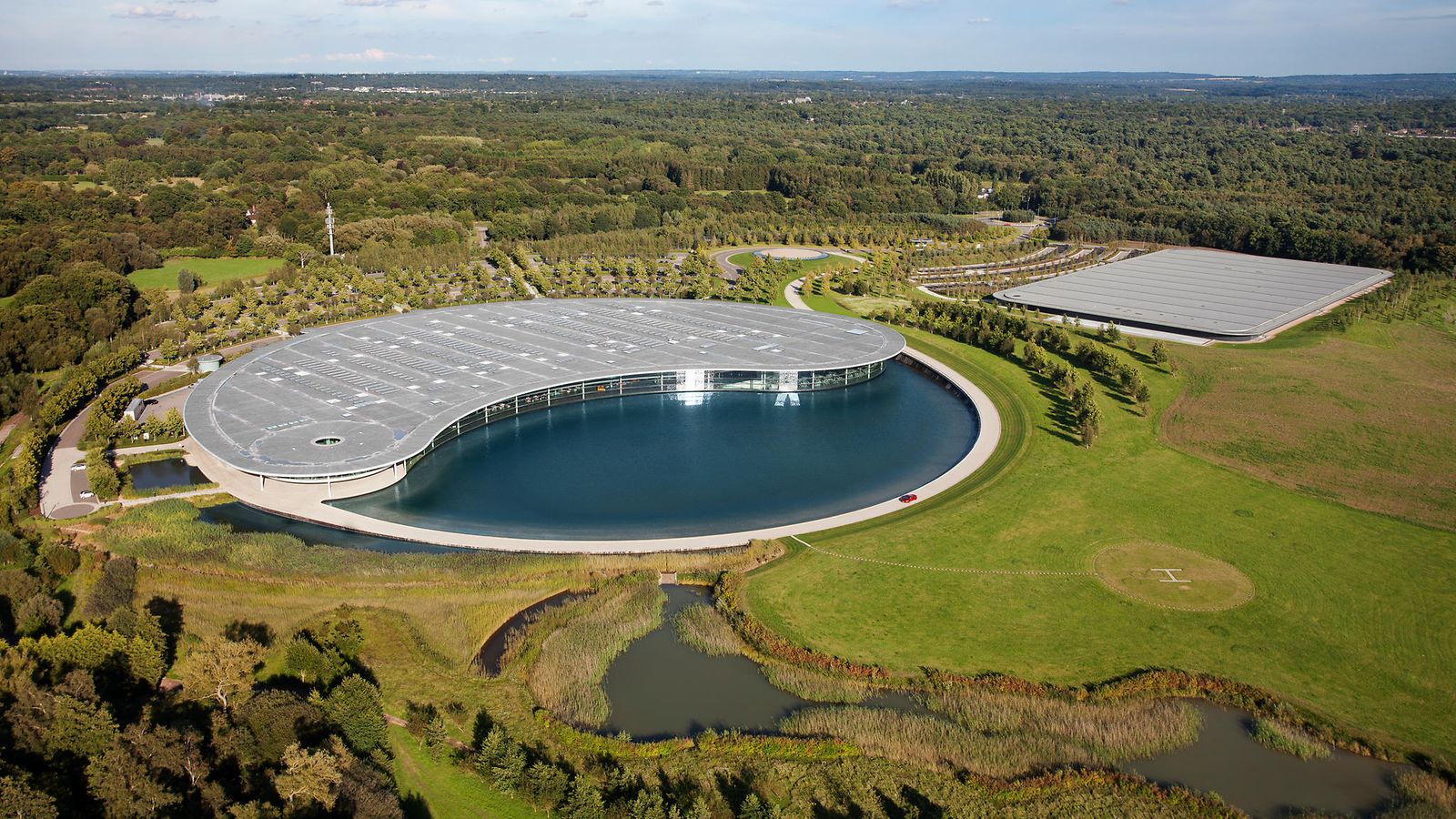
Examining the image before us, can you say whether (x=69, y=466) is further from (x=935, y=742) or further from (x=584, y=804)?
(x=935, y=742)

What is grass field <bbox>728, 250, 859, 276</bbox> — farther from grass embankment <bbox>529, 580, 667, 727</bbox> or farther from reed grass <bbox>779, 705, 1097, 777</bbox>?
reed grass <bbox>779, 705, 1097, 777</bbox>

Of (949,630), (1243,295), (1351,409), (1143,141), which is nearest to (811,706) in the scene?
(949,630)

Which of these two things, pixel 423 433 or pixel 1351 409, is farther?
pixel 1351 409

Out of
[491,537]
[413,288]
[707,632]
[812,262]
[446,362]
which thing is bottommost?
[707,632]

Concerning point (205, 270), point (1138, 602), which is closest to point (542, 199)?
point (205, 270)

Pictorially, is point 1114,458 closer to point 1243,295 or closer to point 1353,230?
point 1243,295

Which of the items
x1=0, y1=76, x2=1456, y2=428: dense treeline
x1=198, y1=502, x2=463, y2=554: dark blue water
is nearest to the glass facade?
x1=198, y1=502, x2=463, y2=554: dark blue water

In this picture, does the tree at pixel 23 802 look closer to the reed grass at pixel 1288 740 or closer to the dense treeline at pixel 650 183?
the reed grass at pixel 1288 740

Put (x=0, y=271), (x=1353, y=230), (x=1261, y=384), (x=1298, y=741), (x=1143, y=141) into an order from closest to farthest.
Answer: (x=1298, y=741), (x=1261, y=384), (x=0, y=271), (x=1353, y=230), (x=1143, y=141)
